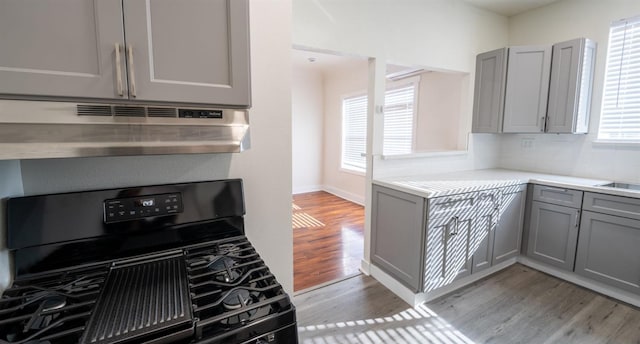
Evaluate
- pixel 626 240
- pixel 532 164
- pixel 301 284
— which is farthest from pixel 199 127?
pixel 532 164

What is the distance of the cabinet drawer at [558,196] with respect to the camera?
2.40m

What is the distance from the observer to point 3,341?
642 mm

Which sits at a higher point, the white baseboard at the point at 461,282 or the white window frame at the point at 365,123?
the white window frame at the point at 365,123

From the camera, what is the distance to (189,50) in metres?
0.92

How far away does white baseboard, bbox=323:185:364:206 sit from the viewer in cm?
538

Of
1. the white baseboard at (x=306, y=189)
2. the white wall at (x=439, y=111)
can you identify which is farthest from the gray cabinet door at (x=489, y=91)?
the white baseboard at (x=306, y=189)

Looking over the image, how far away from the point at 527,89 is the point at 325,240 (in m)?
2.74

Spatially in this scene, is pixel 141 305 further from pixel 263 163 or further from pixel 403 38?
pixel 403 38

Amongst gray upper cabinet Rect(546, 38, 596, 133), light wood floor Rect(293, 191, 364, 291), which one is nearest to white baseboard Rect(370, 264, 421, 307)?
light wood floor Rect(293, 191, 364, 291)

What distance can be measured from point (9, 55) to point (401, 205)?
2.22 m

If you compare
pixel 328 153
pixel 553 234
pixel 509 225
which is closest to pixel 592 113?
pixel 553 234

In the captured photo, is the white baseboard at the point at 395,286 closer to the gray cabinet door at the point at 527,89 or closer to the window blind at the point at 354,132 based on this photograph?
the gray cabinet door at the point at 527,89

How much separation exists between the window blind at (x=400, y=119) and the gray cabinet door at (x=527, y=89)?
5.13ft

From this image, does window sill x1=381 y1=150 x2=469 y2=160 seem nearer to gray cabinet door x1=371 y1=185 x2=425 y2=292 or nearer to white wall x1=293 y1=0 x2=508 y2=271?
white wall x1=293 y1=0 x2=508 y2=271
